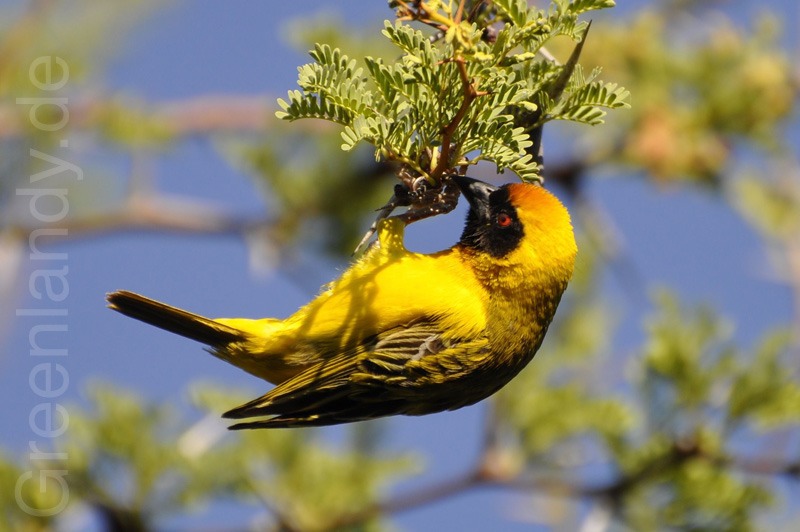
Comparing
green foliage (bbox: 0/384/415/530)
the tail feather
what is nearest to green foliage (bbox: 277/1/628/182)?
the tail feather

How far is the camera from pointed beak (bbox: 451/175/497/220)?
10.9 feet

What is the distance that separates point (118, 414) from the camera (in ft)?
14.5

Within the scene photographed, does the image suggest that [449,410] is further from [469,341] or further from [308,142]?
Result: [308,142]

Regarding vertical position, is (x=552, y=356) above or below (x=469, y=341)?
above

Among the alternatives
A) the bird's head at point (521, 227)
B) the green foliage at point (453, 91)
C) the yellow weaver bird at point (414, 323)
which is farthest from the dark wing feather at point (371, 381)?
the green foliage at point (453, 91)

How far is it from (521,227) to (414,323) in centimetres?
51

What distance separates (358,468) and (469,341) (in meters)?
1.77

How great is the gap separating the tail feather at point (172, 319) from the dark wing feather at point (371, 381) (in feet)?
1.42

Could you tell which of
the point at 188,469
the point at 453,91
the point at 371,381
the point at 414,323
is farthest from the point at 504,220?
the point at 188,469

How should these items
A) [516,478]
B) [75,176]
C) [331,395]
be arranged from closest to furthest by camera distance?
[331,395], [516,478], [75,176]

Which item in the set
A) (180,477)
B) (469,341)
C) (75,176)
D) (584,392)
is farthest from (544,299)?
(75,176)

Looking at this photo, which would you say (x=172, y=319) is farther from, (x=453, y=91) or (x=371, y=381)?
(x=453, y=91)

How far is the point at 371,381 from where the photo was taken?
3.15m

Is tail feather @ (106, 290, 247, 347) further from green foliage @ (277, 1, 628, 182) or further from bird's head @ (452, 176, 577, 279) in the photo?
green foliage @ (277, 1, 628, 182)
